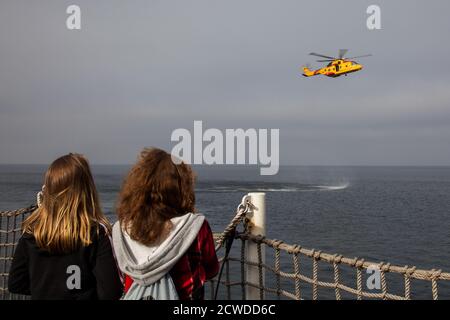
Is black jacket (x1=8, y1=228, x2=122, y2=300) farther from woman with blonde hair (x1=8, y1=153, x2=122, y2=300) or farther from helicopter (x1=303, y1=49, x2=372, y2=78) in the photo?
helicopter (x1=303, y1=49, x2=372, y2=78)

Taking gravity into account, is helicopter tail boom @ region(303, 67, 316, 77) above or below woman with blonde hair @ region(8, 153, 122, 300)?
above

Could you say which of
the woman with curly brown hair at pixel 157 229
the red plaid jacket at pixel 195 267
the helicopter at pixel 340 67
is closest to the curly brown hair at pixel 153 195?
the woman with curly brown hair at pixel 157 229

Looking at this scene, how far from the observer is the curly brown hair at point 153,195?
2.97 meters

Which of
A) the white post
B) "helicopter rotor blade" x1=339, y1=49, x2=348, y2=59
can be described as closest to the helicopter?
"helicopter rotor blade" x1=339, y1=49, x2=348, y2=59

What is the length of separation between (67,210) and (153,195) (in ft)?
1.96

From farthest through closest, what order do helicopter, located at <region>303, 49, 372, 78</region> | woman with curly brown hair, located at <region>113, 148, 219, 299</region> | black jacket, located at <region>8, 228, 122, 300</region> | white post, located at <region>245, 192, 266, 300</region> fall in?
helicopter, located at <region>303, 49, 372, 78</region>
white post, located at <region>245, 192, 266, 300</region>
black jacket, located at <region>8, 228, 122, 300</region>
woman with curly brown hair, located at <region>113, 148, 219, 299</region>

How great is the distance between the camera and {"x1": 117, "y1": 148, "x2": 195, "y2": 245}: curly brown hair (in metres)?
2.97

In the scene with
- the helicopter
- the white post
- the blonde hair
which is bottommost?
the white post

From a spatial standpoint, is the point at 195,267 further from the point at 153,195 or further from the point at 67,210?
the point at 67,210

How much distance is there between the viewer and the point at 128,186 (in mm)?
3041

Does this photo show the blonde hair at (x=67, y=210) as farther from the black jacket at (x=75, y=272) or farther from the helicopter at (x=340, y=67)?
the helicopter at (x=340, y=67)

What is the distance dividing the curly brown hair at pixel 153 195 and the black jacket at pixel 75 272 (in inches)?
10.3

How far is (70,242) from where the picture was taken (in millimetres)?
3080

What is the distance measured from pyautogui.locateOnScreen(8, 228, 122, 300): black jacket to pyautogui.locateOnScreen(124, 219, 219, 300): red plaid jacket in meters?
0.14
